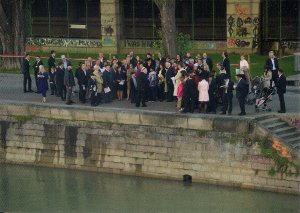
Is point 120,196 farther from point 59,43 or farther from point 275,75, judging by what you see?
point 59,43

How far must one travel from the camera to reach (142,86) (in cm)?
3156

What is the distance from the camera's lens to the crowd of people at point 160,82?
98.0 feet

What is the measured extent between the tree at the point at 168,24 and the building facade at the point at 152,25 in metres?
8.74

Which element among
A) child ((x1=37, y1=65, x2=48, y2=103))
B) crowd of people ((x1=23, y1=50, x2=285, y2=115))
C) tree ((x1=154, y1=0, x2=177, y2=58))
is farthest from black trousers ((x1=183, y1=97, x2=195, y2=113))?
tree ((x1=154, y1=0, x2=177, y2=58))

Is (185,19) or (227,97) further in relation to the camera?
(185,19)

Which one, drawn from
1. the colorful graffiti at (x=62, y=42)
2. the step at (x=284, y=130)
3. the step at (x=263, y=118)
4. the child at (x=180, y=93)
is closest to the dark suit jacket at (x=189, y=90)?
the child at (x=180, y=93)

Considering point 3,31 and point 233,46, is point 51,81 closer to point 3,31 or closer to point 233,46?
point 3,31

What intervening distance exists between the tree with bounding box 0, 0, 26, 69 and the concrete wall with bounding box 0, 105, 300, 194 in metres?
8.48

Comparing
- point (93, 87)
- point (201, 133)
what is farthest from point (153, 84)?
point (201, 133)

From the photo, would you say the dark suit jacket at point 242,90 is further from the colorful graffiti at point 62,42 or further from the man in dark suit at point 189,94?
the colorful graffiti at point 62,42

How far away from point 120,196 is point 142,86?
4324mm

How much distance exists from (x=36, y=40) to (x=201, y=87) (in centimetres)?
2219

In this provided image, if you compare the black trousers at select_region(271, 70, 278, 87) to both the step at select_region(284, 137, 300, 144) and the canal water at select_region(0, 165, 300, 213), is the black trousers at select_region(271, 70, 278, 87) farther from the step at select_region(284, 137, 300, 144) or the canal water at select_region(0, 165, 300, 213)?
the canal water at select_region(0, 165, 300, 213)

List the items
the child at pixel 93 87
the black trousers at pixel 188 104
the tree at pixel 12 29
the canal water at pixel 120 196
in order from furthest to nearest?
1. the tree at pixel 12 29
2. the child at pixel 93 87
3. the black trousers at pixel 188 104
4. the canal water at pixel 120 196
